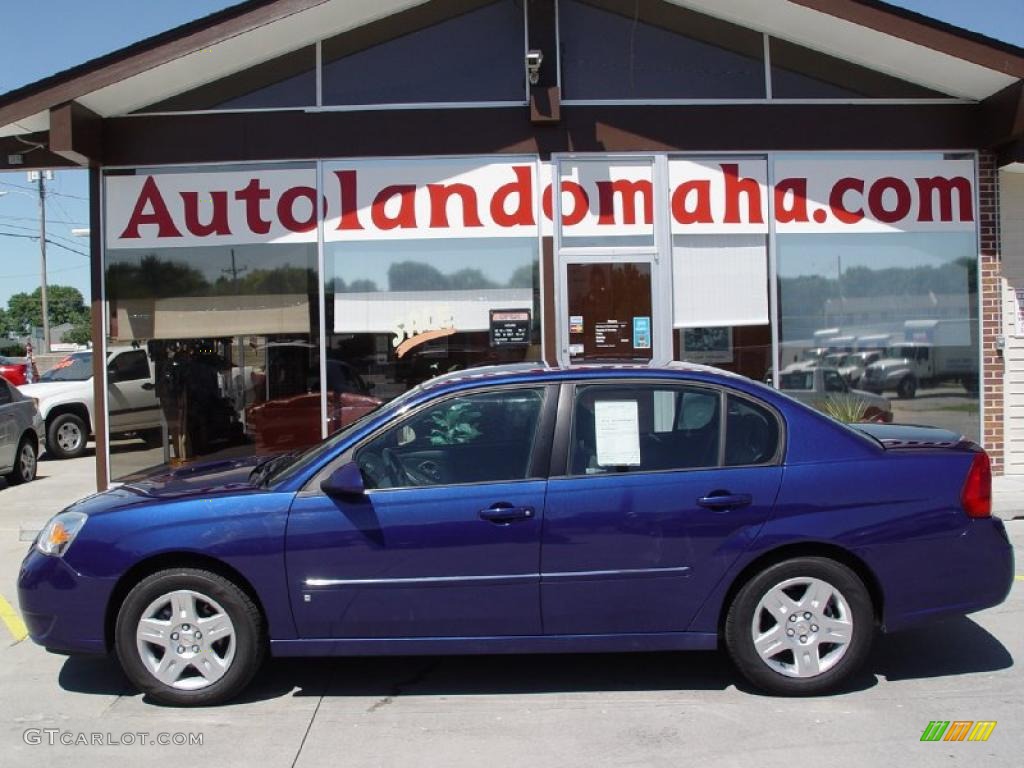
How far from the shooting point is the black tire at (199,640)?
14.8 ft

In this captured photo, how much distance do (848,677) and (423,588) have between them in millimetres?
2051

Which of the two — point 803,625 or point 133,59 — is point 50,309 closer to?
point 133,59

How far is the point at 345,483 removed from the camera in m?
4.43

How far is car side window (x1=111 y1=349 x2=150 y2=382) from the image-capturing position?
9.80m

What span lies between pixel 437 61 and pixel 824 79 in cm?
393

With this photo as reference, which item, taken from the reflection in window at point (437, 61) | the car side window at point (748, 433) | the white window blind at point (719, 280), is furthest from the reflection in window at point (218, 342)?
the car side window at point (748, 433)

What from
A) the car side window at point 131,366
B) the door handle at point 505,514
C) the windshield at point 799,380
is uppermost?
the car side window at point 131,366

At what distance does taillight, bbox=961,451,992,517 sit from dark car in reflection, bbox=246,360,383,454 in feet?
20.2

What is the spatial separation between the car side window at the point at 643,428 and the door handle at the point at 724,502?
192 mm

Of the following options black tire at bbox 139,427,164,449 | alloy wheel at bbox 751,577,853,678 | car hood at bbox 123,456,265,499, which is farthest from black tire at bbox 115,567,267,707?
black tire at bbox 139,427,164,449

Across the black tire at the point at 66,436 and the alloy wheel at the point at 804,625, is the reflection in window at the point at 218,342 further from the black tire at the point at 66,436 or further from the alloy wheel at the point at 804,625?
the alloy wheel at the point at 804,625

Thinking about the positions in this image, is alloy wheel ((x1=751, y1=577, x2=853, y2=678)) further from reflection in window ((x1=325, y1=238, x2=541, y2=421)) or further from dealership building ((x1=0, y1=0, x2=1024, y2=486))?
reflection in window ((x1=325, y1=238, x2=541, y2=421))
